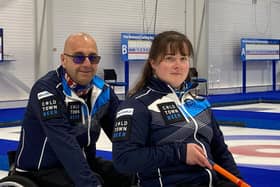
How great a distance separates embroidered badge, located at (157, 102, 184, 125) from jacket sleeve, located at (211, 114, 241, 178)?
0.22m

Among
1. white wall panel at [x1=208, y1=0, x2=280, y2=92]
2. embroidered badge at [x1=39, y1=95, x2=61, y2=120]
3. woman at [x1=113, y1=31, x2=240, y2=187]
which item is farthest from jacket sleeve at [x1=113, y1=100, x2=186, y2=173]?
white wall panel at [x1=208, y1=0, x2=280, y2=92]

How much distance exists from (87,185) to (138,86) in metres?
0.46

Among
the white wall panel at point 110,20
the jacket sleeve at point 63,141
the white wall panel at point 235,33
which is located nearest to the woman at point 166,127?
the jacket sleeve at point 63,141

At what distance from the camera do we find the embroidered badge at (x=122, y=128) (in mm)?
2055

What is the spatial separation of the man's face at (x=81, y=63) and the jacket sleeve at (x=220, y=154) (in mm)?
598

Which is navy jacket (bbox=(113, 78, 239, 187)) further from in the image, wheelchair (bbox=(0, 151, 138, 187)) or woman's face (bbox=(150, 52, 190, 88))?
wheelchair (bbox=(0, 151, 138, 187))

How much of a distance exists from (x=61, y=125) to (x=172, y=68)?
0.58 metres

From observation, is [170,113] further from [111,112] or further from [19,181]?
[19,181]

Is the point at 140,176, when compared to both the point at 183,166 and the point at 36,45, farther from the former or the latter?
the point at 36,45

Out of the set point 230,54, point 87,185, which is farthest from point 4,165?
point 230,54

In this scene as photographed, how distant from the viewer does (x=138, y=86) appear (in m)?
2.20

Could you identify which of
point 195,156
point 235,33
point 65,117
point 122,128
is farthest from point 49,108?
point 235,33

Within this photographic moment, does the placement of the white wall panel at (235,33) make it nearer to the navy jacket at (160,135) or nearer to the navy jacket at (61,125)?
the navy jacket at (61,125)

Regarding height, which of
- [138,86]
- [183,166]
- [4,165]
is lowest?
[4,165]
